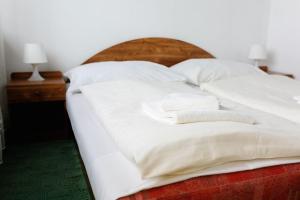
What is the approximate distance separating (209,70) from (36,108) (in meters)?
1.53

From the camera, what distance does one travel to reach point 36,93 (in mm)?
2172

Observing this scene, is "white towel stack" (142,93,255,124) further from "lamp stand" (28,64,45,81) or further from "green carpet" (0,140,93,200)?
"lamp stand" (28,64,45,81)

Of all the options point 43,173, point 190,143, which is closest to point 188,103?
point 190,143

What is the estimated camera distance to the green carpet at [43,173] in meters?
1.57

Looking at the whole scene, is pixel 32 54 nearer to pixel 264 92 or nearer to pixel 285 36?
pixel 264 92

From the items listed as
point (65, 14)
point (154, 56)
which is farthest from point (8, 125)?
point (154, 56)

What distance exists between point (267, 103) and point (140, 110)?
2.72ft

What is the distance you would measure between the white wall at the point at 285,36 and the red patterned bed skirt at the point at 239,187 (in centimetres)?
232

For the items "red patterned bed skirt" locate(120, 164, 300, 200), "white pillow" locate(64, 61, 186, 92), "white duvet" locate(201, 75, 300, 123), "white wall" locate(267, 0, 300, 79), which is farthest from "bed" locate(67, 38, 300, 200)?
"white wall" locate(267, 0, 300, 79)

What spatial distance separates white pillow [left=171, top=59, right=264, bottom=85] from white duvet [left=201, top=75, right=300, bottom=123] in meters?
0.12

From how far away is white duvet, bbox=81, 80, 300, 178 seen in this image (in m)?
0.93

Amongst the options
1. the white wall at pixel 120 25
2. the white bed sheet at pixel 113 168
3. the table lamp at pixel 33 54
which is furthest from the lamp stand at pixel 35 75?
the white bed sheet at pixel 113 168

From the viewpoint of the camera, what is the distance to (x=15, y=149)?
2.15 m

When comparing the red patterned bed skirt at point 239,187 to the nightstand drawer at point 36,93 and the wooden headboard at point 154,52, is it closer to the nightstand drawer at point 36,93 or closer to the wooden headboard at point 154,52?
the nightstand drawer at point 36,93
